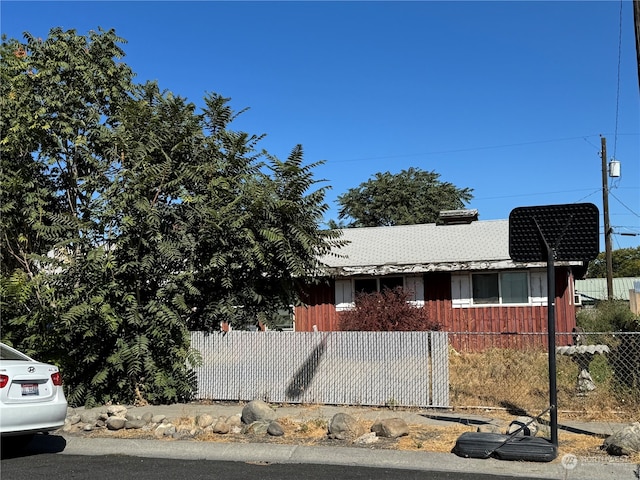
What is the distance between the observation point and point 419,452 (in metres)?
6.98

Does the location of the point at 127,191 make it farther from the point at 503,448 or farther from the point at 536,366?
the point at 536,366

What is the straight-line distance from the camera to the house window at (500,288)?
16984mm

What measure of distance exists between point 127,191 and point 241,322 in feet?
10.2

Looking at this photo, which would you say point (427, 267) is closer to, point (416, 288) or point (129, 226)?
point (416, 288)

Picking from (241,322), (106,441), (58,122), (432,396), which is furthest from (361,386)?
(58,122)

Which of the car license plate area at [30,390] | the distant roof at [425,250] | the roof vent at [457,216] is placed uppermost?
the roof vent at [457,216]

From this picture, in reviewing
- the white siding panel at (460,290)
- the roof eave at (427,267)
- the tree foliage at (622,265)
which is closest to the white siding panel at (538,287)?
the roof eave at (427,267)

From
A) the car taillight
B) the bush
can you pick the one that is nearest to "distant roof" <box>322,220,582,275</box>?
the bush

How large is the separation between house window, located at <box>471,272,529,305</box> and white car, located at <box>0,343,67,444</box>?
41.5 ft

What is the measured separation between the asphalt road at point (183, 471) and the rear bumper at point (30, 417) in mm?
376

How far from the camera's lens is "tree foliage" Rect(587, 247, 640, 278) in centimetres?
7650

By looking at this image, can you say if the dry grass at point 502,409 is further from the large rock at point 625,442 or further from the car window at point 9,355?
the car window at point 9,355

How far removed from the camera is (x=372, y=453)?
7.00 meters

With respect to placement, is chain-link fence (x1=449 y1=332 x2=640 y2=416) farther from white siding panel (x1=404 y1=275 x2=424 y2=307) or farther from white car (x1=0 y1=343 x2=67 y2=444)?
white car (x1=0 y1=343 x2=67 y2=444)
